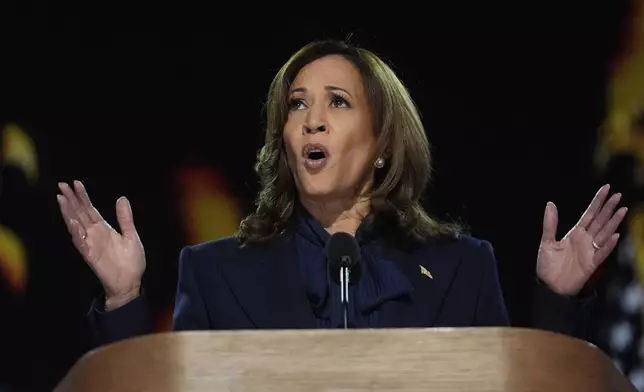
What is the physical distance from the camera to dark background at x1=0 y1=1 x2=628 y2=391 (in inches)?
114

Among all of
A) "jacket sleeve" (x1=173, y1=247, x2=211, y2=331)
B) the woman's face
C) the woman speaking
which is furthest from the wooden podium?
the woman's face

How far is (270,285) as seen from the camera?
1708mm

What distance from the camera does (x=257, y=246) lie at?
1808 millimetres

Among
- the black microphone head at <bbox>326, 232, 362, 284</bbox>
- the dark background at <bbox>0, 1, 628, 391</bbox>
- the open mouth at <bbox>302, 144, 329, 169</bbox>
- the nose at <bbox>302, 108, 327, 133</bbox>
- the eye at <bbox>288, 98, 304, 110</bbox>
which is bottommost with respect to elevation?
the dark background at <bbox>0, 1, 628, 391</bbox>

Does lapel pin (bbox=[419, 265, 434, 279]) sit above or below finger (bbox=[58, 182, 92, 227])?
below

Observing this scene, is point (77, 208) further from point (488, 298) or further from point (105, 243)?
point (488, 298)

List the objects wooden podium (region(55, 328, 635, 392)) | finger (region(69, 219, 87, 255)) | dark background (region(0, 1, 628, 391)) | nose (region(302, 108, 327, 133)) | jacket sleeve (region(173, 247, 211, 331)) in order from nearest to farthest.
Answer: wooden podium (region(55, 328, 635, 392))
finger (region(69, 219, 87, 255))
jacket sleeve (region(173, 247, 211, 331))
nose (region(302, 108, 327, 133))
dark background (region(0, 1, 628, 391))

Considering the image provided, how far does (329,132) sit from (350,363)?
93cm

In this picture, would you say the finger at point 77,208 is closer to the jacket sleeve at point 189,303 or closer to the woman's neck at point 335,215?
the jacket sleeve at point 189,303

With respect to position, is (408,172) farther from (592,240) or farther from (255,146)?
(255,146)

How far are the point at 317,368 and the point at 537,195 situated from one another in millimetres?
2124

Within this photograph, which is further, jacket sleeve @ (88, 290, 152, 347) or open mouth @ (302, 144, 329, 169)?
open mouth @ (302, 144, 329, 169)

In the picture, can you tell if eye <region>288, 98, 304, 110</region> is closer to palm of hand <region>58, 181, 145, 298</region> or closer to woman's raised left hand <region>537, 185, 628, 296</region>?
palm of hand <region>58, 181, 145, 298</region>

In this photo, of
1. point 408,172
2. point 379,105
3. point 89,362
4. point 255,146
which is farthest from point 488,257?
point 255,146
